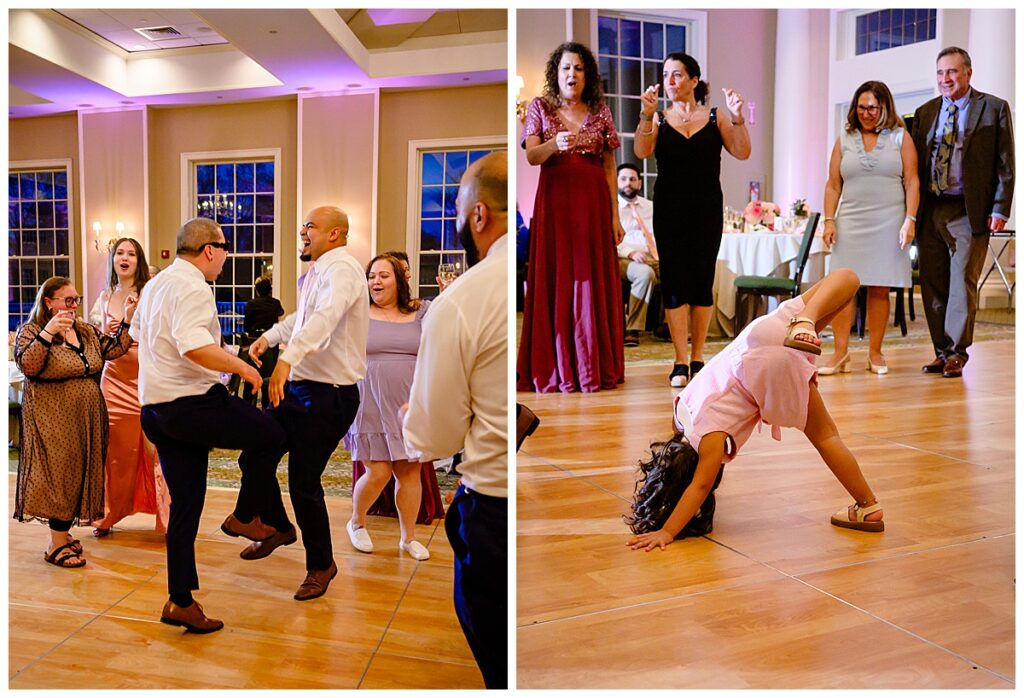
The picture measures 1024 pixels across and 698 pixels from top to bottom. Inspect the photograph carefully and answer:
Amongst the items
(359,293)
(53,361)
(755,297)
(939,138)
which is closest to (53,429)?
(53,361)

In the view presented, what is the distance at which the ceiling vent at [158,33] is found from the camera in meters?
2.28

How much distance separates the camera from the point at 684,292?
220 cm

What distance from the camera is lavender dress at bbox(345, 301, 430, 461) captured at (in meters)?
2.40

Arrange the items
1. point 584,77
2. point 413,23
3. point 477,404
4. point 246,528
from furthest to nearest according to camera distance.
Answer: point 246,528 < point 413,23 < point 584,77 < point 477,404

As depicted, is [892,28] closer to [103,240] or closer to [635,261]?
[635,261]

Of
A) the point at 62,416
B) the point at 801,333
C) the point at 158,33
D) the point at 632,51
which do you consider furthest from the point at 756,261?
the point at 62,416

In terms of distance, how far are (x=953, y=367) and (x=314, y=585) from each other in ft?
5.42

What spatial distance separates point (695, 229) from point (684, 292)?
0.51ft

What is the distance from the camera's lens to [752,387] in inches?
83.4

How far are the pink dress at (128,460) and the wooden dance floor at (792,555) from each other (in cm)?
103

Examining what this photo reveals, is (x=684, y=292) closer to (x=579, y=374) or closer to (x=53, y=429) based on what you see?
(x=579, y=374)

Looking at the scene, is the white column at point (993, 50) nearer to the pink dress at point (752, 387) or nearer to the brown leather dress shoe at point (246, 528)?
the pink dress at point (752, 387)

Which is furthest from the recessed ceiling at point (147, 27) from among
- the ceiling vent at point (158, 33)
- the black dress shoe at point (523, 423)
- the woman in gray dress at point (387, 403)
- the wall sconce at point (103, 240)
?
the black dress shoe at point (523, 423)

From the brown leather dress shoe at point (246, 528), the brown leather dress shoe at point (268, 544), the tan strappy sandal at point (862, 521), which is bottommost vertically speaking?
the brown leather dress shoe at point (268, 544)
